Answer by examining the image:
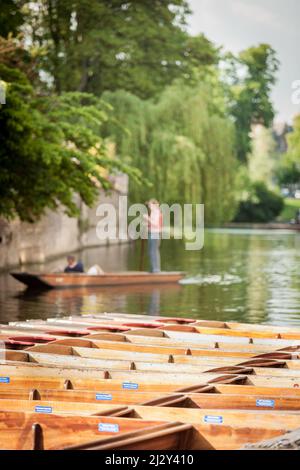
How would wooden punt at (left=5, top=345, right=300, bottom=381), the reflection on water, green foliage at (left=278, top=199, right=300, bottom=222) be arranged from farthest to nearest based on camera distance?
green foliage at (left=278, top=199, right=300, bottom=222)
the reflection on water
wooden punt at (left=5, top=345, right=300, bottom=381)

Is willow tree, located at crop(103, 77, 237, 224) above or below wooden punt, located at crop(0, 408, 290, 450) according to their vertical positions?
above

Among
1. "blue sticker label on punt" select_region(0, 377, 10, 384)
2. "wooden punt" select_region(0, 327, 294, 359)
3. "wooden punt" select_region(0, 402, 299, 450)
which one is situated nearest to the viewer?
"wooden punt" select_region(0, 402, 299, 450)

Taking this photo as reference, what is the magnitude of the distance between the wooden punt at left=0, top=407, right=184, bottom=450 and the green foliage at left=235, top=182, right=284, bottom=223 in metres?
59.2

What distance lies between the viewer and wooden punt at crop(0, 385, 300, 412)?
713cm

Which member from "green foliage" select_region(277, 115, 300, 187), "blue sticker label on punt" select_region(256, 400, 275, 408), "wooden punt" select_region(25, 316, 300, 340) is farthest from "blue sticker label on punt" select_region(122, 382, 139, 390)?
"green foliage" select_region(277, 115, 300, 187)

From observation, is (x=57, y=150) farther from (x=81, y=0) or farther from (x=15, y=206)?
(x=81, y=0)

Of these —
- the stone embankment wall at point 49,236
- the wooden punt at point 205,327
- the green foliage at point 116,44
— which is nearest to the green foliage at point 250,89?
the green foliage at point 116,44

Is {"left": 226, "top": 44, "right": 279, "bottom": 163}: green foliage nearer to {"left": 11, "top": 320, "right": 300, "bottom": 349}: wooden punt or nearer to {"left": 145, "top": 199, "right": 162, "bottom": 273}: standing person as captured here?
{"left": 145, "top": 199, "right": 162, "bottom": 273}: standing person

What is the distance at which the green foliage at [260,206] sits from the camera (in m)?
66.5

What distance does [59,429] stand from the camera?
6.58 metres

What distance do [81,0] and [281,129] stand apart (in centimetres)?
7302

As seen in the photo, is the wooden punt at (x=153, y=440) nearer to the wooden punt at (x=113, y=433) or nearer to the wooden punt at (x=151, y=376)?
the wooden punt at (x=113, y=433)

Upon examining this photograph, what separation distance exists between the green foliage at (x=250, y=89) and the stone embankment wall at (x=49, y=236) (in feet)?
109

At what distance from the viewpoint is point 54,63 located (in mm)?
41188
